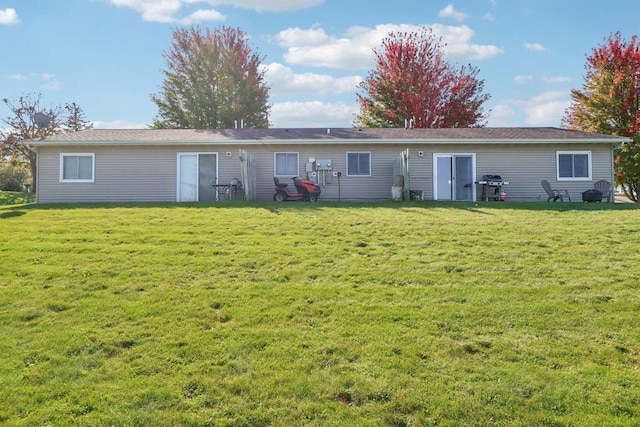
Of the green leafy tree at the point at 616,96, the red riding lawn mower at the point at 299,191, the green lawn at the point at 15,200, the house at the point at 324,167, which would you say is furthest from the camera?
the green leafy tree at the point at 616,96

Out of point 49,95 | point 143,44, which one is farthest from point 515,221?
point 49,95

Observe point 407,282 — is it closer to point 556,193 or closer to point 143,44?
point 556,193

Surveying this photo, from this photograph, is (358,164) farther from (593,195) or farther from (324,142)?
(593,195)

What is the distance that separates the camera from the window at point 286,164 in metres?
15.3

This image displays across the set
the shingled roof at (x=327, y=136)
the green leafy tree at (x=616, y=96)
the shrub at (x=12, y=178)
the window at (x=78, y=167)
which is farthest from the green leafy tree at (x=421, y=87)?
the shrub at (x=12, y=178)

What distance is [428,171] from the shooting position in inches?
599

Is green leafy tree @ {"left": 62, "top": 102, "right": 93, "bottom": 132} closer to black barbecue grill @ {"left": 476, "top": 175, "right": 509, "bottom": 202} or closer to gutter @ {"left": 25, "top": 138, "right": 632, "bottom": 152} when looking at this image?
gutter @ {"left": 25, "top": 138, "right": 632, "bottom": 152}

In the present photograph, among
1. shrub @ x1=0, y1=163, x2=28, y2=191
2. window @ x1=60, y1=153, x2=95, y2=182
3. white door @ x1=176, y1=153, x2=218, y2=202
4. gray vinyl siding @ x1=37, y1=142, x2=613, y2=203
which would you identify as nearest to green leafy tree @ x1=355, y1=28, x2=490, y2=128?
gray vinyl siding @ x1=37, y1=142, x2=613, y2=203

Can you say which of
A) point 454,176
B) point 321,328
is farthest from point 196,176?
point 321,328

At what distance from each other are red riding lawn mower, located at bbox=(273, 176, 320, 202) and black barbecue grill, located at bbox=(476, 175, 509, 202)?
18.4 feet

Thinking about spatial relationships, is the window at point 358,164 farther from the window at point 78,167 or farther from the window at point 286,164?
the window at point 78,167

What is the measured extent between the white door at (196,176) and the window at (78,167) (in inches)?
120

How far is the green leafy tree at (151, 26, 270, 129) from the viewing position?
1217 inches

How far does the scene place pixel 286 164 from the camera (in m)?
15.3
